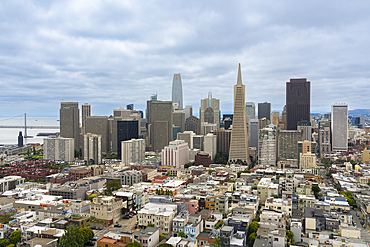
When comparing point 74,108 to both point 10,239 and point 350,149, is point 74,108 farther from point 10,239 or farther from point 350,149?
point 350,149

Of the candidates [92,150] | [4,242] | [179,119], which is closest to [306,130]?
[179,119]

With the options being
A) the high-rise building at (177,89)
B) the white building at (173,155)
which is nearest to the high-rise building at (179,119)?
the high-rise building at (177,89)

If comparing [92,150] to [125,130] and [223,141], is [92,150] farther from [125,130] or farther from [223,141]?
[223,141]

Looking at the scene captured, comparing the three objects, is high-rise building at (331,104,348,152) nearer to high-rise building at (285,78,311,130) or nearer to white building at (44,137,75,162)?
high-rise building at (285,78,311,130)

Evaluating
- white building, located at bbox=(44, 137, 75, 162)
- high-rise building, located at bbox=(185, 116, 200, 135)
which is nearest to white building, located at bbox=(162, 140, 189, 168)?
white building, located at bbox=(44, 137, 75, 162)

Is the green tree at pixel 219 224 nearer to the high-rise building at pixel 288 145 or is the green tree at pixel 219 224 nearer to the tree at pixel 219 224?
the tree at pixel 219 224

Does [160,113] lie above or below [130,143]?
above

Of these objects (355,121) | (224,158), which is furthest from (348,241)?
(355,121)
